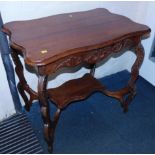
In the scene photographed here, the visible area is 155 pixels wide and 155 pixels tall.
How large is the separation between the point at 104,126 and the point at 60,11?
0.89 m

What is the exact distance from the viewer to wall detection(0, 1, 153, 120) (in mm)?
1290

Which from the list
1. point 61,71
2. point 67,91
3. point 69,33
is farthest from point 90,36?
point 61,71

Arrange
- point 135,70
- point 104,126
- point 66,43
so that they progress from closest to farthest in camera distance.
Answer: point 66,43, point 135,70, point 104,126

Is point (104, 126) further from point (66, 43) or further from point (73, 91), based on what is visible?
point (66, 43)

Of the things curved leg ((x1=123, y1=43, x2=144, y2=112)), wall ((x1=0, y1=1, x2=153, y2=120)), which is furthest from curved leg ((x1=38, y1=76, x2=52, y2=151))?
curved leg ((x1=123, y1=43, x2=144, y2=112))

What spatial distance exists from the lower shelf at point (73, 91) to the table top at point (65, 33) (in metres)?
0.43

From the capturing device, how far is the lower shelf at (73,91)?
138 centimetres

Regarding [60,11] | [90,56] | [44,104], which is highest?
[60,11]

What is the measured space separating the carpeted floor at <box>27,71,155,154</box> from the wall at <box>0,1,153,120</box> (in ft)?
0.73

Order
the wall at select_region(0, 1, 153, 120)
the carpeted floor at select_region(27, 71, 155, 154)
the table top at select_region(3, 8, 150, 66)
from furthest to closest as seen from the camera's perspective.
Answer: the carpeted floor at select_region(27, 71, 155, 154) → the wall at select_region(0, 1, 153, 120) → the table top at select_region(3, 8, 150, 66)

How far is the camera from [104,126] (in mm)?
Result: 1589

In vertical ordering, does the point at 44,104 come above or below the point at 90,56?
below

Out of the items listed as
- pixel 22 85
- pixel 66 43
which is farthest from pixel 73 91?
pixel 66 43

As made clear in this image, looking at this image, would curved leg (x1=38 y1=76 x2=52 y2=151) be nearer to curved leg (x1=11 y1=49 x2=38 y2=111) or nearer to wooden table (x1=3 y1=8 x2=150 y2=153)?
wooden table (x1=3 y1=8 x2=150 y2=153)
